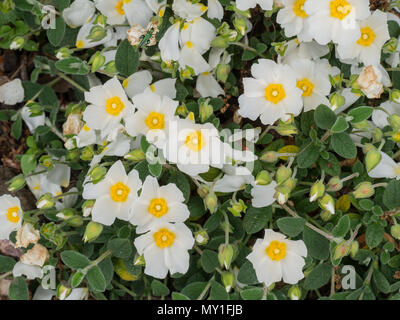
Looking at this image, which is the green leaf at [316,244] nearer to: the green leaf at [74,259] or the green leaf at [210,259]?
the green leaf at [210,259]

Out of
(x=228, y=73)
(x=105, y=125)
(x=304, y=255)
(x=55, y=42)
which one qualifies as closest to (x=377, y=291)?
(x=304, y=255)

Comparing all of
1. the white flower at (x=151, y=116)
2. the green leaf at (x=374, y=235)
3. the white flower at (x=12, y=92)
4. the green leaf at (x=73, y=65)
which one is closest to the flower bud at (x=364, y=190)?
the green leaf at (x=374, y=235)

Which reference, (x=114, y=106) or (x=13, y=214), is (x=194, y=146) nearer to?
(x=114, y=106)

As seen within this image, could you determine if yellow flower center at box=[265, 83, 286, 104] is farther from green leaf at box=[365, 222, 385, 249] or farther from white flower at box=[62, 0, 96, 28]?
white flower at box=[62, 0, 96, 28]

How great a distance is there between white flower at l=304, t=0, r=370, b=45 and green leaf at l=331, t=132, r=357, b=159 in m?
0.38

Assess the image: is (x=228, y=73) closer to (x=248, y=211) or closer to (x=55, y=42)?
(x=248, y=211)

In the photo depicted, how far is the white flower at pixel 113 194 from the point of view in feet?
7.50

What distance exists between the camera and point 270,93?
7.71 ft

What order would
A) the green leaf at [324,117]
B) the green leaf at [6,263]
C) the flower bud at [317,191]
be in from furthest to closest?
the green leaf at [6,263]
the green leaf at [324,117]
the flower bud at [317,191]

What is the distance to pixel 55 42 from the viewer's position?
8.67 feet

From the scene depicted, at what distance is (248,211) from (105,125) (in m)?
0.71

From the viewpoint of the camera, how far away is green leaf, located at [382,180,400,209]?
2.29 metres

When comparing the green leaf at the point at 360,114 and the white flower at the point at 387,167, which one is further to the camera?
the white flower at the point at 387,167

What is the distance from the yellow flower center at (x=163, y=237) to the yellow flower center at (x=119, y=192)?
0.20 m
